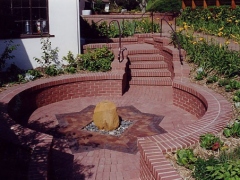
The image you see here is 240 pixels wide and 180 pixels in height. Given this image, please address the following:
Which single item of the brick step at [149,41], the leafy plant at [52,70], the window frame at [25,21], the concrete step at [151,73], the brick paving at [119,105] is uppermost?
the window frame at [25,21]

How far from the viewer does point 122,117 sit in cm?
854

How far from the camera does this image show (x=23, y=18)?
37.1 feet

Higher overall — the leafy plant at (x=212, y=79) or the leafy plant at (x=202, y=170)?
the leafy plant at (x=212, y=79)

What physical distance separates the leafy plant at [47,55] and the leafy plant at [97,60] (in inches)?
34.7

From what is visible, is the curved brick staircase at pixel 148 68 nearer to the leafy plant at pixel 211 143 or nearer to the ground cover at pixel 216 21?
the ground cover at pixel 216 21

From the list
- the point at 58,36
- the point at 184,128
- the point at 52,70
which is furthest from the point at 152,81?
the point at 184,128

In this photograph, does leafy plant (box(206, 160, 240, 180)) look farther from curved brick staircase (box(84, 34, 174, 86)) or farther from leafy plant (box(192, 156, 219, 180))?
curved brick staircase (box(84, 34, 174, 86))

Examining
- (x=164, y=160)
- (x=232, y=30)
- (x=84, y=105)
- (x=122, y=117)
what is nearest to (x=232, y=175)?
(x=164, y=160)

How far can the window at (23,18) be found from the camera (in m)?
11.0

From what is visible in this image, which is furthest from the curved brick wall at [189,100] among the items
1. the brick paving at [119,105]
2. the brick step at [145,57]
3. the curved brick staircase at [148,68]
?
the brick step at [145,57]

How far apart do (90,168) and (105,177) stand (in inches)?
16.7

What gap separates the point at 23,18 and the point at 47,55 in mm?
1491

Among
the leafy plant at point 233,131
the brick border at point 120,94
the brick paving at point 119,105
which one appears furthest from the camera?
the brick paving at point 119,105

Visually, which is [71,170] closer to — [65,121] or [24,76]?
[65,121]
